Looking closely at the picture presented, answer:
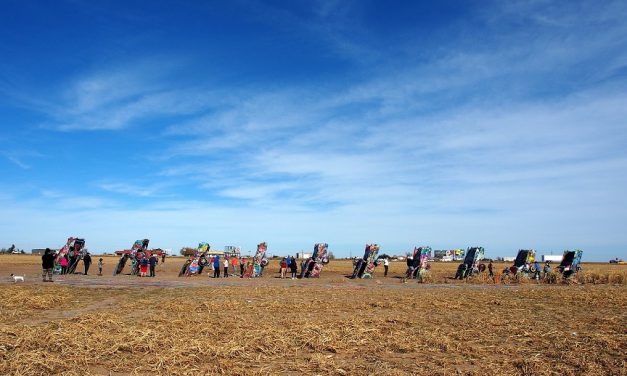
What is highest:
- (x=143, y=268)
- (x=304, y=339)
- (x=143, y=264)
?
(x=143, y=264)

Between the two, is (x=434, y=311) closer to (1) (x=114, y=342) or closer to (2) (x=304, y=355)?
(2) (x=304, y=355)

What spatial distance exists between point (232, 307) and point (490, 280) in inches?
1095

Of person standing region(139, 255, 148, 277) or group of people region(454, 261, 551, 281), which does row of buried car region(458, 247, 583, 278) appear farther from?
person standing region(139, 255, 148, 277)

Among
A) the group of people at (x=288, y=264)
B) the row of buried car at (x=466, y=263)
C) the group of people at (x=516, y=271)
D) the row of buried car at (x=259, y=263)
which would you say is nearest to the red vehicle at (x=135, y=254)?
the row of buried car at (x=259, y=263)

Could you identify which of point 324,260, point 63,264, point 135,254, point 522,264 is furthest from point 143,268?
point 522,264

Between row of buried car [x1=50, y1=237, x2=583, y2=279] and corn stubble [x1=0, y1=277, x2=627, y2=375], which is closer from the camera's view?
corn stubble [x1=0, y1=277, x2=627, y2=375]

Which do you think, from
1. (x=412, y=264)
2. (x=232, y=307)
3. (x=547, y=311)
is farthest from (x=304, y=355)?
(x=412, y=264)

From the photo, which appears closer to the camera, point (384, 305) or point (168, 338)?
point (168, 338)

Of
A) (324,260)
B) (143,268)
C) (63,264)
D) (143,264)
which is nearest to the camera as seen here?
(63,264)

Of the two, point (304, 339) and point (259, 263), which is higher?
point (259, 263)

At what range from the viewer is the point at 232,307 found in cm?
1855

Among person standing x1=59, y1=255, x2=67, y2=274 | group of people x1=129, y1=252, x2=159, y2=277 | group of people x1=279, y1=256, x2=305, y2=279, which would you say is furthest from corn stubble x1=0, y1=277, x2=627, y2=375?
person standing x1=59, y1=255, x2=67, y2=274

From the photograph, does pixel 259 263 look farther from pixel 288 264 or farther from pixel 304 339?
pixel 304 339

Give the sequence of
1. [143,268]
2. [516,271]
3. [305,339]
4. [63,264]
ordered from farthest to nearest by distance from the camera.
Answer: [143,268]
[63,264]
[516,271]
[305,339]
